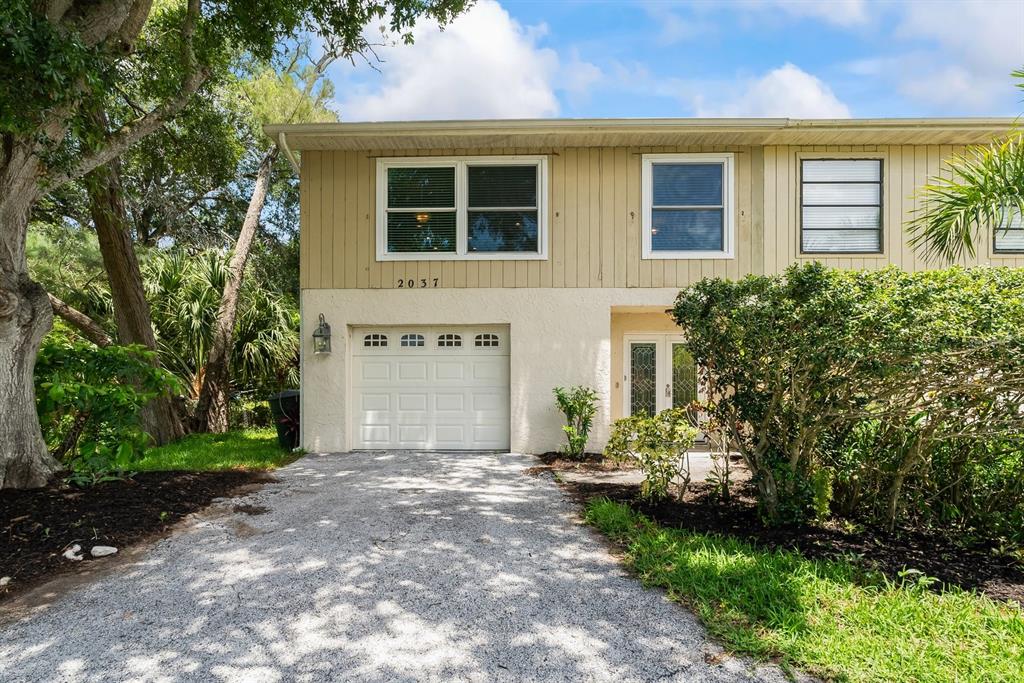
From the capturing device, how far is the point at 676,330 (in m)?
8.76

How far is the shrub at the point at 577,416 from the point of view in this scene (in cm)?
758

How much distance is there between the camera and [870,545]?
3.92 m

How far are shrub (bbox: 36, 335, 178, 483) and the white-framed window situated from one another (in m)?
3.77

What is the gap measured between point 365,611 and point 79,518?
2.68 meters

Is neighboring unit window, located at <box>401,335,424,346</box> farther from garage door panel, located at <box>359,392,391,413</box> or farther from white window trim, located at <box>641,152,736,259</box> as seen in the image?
white window trim, located at <box>641,152,736,259</box>

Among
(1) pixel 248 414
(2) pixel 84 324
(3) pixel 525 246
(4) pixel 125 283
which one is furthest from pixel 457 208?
(1) pixel 248 414

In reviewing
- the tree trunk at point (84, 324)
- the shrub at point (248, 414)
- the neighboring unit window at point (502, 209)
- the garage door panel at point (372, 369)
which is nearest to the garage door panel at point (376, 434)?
the garage door panel at point (372, 369)

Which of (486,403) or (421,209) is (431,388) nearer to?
(486,403)

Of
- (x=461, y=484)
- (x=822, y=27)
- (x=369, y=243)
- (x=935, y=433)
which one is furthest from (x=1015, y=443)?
(x=822, y=27)

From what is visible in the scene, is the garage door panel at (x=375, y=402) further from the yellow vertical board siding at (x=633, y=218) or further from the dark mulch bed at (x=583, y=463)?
the yellow vertical board siding at (x=633, y=218)

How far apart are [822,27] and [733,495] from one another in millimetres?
9079

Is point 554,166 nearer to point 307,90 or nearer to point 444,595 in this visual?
point 444,595

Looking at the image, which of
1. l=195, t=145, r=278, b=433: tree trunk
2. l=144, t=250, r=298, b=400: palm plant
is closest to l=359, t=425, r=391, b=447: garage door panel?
l=144, t=250, r=298, b=400: palm plant

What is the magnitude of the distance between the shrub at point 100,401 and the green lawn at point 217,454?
170 centimetres
